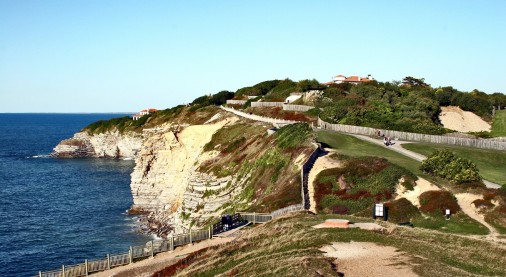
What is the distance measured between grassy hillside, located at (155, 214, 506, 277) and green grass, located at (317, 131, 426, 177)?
642 inches

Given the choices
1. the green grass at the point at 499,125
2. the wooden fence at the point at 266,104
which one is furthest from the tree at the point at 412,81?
the wooden fence at the point at 266,104

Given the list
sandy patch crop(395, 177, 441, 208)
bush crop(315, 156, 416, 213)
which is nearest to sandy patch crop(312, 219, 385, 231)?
bush crop(315, 156, 416, 213)

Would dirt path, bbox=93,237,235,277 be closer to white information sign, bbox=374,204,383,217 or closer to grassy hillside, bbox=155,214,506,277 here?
grassy hillside, bbox=155,214,506,277

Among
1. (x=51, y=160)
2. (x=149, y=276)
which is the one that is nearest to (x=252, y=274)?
(x=149, y=276)

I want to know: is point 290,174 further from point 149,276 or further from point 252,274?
point 252,274

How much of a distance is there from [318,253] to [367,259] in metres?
2.68

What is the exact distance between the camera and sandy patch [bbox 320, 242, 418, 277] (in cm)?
2469

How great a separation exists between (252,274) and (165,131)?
2692 inches

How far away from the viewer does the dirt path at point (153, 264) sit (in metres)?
33.8

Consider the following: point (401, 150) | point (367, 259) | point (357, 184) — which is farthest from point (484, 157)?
point (367, 259)

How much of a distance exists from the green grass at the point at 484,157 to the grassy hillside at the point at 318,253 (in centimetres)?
1903

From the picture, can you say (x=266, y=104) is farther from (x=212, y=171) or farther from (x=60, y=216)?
(x=60, y=216)

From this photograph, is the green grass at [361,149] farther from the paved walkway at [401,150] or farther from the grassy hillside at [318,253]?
the grassy hillside at [318,253]

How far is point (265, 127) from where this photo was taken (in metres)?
78.2
